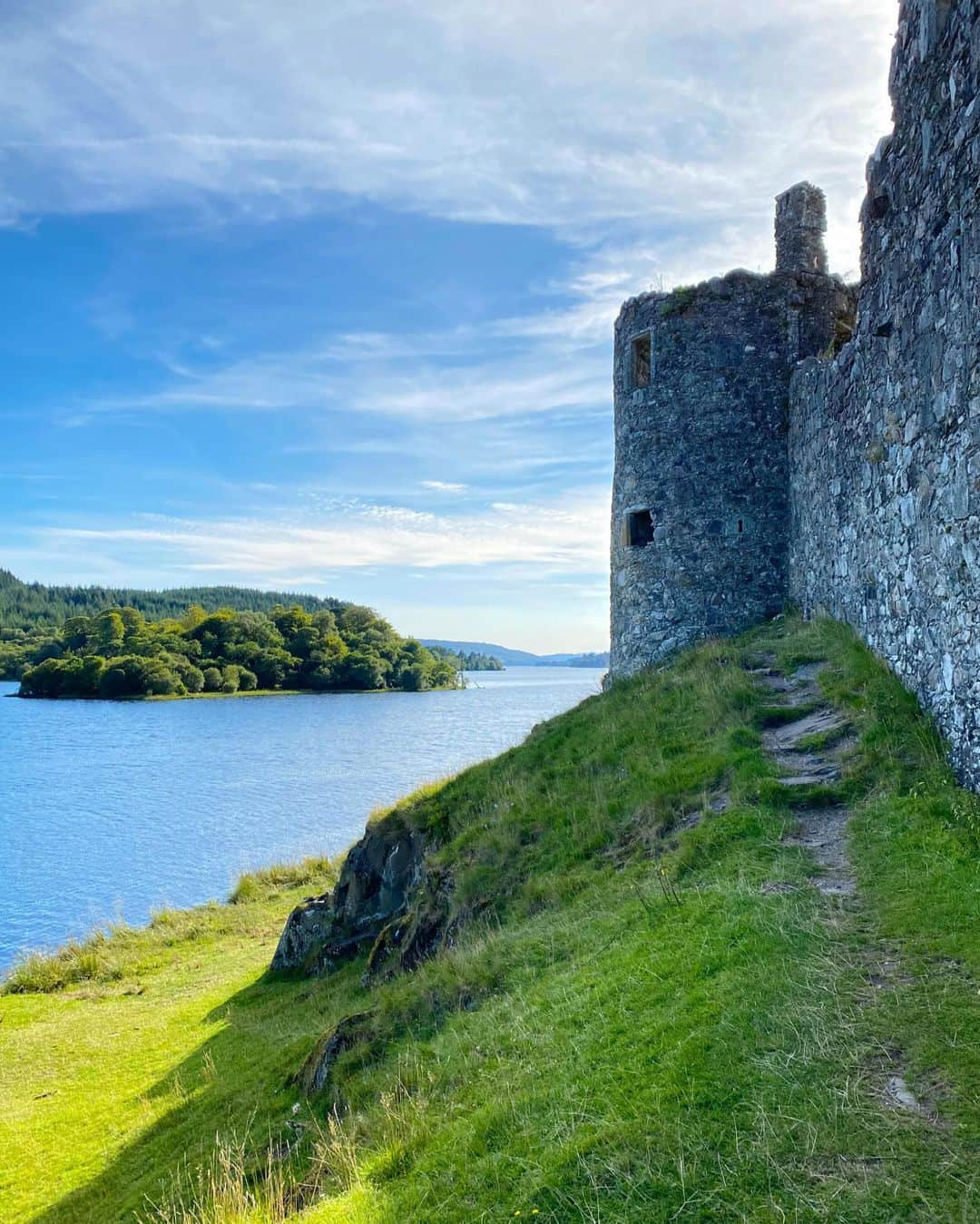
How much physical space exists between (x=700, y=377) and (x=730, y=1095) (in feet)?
43.4

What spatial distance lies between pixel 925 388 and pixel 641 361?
A: 962 cm

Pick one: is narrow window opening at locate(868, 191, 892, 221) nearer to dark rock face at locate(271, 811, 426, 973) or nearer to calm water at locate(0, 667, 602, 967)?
dark rock face at locate(271, 811, 426, 973)

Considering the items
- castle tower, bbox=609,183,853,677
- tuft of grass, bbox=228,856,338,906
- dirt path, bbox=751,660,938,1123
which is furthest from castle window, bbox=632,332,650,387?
tuft of grass, bbox=228,856,338,906

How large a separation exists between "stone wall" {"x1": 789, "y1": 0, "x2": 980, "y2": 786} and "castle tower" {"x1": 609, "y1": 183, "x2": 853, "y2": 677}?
4.23 meters

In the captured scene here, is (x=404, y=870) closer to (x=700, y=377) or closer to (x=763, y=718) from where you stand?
(x=763, y=718)

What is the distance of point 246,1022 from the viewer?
42.0ft

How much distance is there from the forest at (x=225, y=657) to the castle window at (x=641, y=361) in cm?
8945

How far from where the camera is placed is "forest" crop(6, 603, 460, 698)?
96.6 metres

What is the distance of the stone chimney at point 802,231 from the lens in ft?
49.8

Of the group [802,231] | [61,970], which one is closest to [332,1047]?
[61,970]

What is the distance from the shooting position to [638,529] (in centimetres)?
1602

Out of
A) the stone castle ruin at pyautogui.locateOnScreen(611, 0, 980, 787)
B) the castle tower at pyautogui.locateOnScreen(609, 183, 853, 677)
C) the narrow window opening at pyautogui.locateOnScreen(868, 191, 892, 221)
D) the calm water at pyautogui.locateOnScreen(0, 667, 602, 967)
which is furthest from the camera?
the calm water at pyautogui.locateOnScreen(0, 667, 602, 967)

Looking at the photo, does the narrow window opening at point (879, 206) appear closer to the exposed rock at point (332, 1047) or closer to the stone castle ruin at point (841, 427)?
the stone castle ruin at point (841, 427)

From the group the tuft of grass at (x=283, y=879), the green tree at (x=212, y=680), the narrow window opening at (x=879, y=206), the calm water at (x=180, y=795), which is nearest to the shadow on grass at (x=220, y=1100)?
the calm water at (x=180, y=795)
